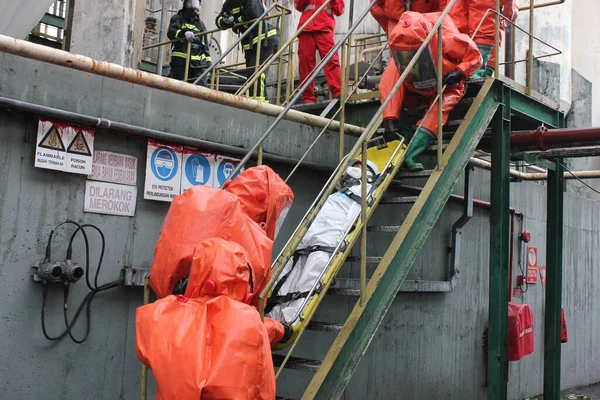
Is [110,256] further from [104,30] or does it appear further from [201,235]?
[104,30]

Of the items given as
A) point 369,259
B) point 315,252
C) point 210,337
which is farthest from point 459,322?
point 210,337

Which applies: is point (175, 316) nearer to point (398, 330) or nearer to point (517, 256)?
point (398, 330)

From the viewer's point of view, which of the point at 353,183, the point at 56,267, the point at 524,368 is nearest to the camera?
the point at 56,267

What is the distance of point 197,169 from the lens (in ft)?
17.6

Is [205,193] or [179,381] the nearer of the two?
[179,381]

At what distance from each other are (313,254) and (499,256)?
1926 mm

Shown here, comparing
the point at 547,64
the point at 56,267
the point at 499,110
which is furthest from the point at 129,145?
the point at 547,64

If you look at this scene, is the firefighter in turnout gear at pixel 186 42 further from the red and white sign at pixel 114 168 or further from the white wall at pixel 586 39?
the white wall at pixel 586 39

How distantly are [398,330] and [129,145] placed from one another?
3.58m

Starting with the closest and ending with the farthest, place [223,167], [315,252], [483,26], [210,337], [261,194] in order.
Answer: [210,337] → [261,194] → [315,252] → [223,167] → [483,26]

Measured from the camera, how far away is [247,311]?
3.45 m

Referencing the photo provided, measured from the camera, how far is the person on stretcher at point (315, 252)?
4781 mm

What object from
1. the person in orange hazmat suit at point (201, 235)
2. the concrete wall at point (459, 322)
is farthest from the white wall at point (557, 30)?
the person in orange hazmat suit at point (201, 235)

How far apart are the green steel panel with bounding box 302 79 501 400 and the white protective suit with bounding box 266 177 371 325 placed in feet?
1.23
